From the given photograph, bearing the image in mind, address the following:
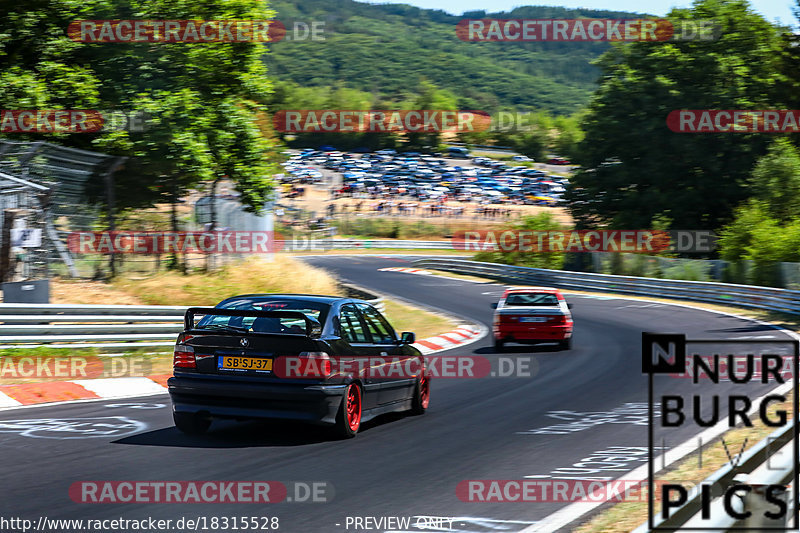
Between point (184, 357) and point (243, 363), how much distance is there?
0.64m

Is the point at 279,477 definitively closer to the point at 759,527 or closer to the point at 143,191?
the point at 759,527

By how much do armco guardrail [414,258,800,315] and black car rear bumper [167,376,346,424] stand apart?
22.0 metres

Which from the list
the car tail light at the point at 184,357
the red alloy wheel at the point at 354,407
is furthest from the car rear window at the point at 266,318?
the red alloy wheel at the point at 354,407

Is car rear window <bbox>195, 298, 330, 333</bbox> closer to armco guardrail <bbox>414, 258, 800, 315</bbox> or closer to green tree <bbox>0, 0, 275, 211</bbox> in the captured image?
green tree <bbox>0, 0, 275, 211</bbox>

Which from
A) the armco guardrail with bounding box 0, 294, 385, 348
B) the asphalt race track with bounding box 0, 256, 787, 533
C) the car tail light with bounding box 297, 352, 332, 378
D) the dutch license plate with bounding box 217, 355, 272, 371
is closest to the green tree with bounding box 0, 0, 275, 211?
the armco guardrail with bounding box 0, 294, 385, 348

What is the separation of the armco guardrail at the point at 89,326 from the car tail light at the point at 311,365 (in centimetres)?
721

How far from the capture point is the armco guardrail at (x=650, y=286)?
93.2 ft

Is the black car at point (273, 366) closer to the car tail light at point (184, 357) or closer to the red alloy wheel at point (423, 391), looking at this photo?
the car tail light at point (184, 357)

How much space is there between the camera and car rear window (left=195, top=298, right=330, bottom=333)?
8.75m

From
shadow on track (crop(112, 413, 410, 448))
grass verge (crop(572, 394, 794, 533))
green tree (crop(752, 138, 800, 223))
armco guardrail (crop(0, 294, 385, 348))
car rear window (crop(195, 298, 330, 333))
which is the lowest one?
shadow on track (crop(112, 413, 410, 448))

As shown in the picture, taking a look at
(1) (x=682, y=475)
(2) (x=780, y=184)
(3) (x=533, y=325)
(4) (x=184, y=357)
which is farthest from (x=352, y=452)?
(2) (x=780, y=184)

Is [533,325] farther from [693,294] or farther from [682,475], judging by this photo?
[693,294]

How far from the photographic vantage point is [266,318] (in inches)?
347

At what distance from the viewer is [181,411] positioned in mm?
8688
